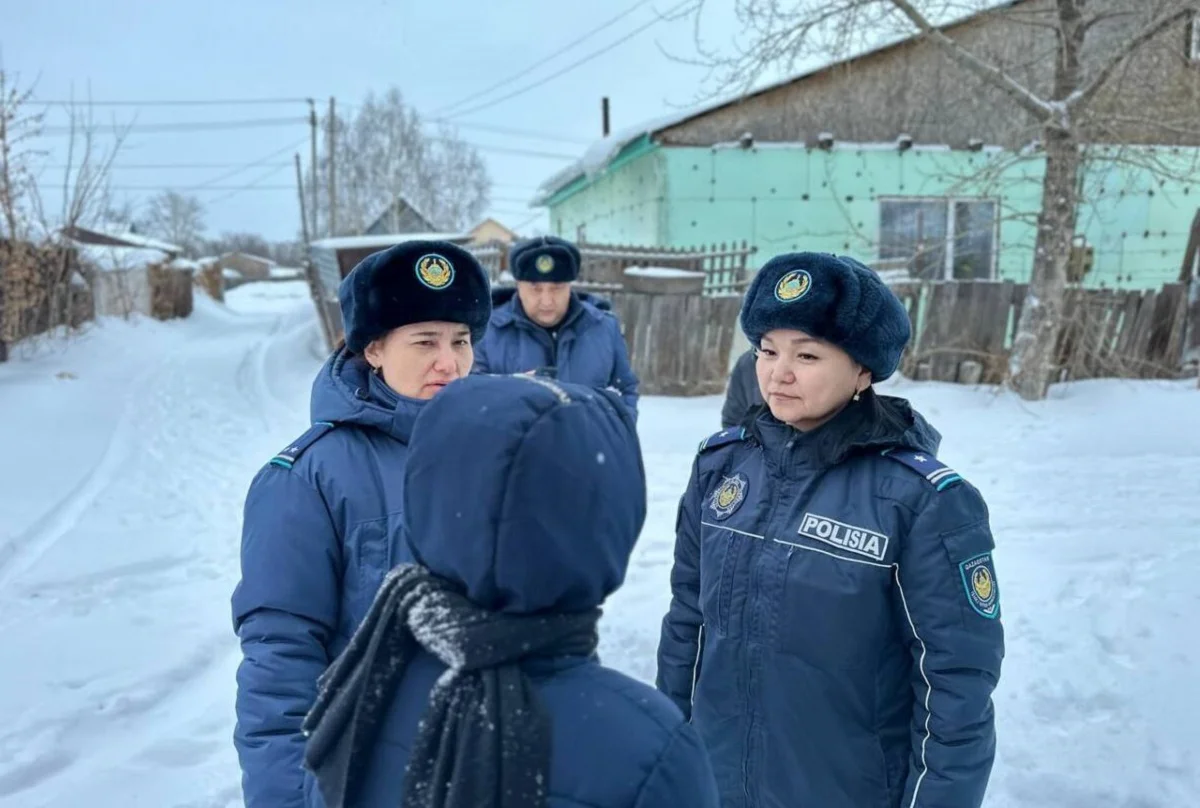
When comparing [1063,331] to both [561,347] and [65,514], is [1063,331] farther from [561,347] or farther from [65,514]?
[65,514]

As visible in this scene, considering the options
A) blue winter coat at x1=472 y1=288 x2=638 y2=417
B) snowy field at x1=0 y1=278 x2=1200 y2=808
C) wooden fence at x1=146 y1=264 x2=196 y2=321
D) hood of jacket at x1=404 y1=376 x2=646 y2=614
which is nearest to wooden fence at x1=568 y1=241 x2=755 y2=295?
snowy field at x1=0 y1=278 x2=1200 y2=808

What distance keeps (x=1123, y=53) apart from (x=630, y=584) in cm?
641

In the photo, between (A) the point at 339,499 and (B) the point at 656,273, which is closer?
(A) the point at 339,499

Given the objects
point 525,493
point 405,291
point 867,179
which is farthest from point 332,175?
point 525,493

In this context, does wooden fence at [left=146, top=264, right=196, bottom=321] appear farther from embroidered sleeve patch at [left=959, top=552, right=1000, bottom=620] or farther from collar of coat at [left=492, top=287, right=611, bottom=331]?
embroidered sleeve patch at [left=959, top=552, right=1000, bottom=620]

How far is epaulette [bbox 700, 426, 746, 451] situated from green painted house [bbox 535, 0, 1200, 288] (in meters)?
10.2

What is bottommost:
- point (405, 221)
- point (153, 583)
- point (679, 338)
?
point (153, 583)

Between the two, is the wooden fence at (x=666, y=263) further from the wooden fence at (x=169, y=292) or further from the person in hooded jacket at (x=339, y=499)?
the wooden fence at (x=169, y=292)

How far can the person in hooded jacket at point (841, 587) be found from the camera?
63.4 inches

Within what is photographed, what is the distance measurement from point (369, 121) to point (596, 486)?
4943 cm

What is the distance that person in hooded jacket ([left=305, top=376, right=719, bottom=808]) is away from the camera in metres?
0.91

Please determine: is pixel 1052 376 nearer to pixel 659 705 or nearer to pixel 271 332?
pixel 659 705

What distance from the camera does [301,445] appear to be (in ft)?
5.48

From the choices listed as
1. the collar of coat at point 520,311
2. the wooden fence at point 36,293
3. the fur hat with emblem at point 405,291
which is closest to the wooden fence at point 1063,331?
the collar of coat at point 520,311
